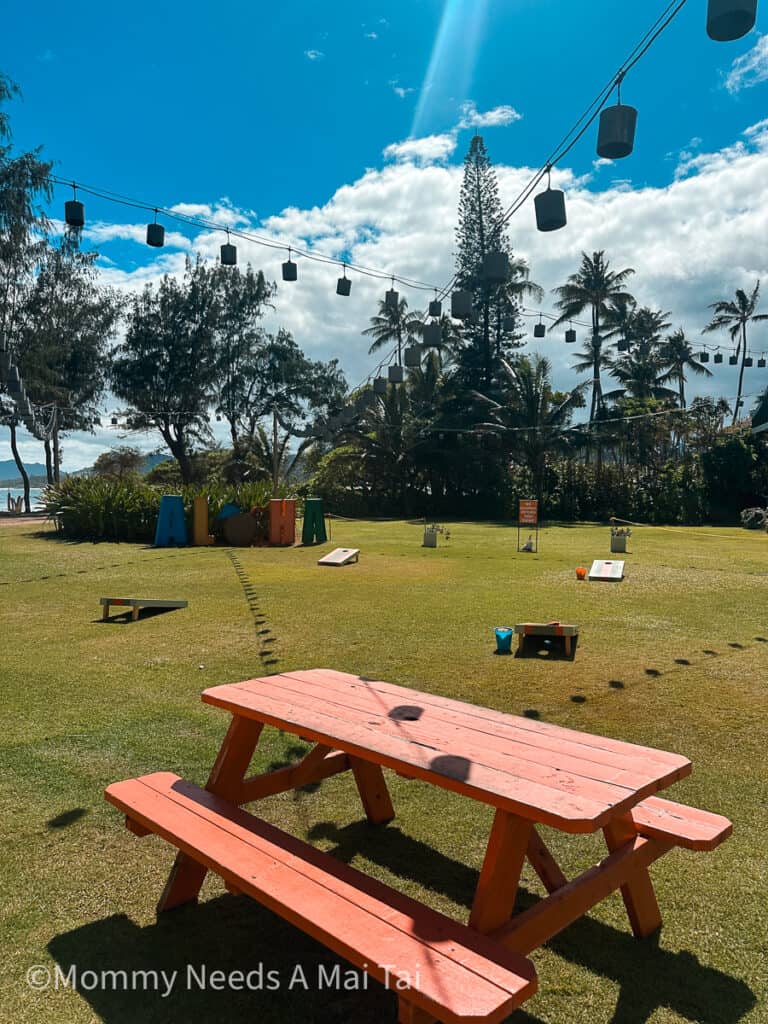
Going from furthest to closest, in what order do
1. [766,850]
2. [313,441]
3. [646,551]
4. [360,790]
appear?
1. [313,441]
2. [646,551]
3. [360,790]
4. [766,850]

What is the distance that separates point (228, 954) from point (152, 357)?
45877 millimetres

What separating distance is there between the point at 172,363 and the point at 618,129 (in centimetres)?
4265

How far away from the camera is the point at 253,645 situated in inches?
268

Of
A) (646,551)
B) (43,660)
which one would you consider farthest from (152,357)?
(43,660)

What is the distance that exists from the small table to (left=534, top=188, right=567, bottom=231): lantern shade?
17.6ft

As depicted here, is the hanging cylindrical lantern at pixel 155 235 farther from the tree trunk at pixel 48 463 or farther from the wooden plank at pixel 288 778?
the tree trunk at pixel 48 463

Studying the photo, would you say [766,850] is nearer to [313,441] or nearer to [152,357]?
[313,441]

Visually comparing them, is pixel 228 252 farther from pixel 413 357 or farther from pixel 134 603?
pixel 134 603

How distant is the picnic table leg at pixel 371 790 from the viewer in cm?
328

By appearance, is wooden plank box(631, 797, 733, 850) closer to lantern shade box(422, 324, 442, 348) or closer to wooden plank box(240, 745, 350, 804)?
wooden plank box(240, 745, 350, 804)

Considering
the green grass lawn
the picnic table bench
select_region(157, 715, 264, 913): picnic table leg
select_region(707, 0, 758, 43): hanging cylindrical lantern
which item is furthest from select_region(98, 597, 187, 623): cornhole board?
select_region(707, 0, 758, 43): hanging cylindrical lantern

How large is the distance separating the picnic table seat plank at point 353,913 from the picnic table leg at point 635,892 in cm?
80

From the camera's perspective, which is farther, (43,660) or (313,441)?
(313,441)

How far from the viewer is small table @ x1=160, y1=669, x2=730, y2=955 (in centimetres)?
198
